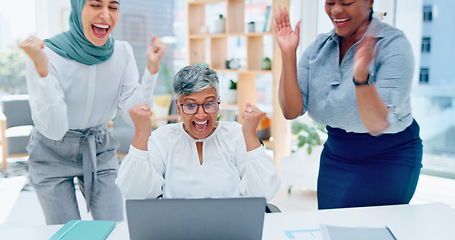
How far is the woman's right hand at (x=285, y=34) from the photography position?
1.73 metres

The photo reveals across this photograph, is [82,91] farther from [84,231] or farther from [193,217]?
[193,217]

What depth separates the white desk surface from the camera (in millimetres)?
1398

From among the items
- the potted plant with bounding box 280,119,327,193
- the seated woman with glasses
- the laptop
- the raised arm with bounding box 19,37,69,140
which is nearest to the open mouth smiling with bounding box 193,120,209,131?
the seated woman with glasses

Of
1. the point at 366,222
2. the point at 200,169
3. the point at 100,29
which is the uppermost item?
the point at 100,29

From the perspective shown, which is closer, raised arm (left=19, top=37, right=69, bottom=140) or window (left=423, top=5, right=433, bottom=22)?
raised arm (left=19, top=37, right=69, bottom=140)

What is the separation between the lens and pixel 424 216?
156cm

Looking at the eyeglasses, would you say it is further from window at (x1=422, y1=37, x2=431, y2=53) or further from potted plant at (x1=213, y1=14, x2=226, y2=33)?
window at (x1=422, y1=37, x2=431, y2=53)

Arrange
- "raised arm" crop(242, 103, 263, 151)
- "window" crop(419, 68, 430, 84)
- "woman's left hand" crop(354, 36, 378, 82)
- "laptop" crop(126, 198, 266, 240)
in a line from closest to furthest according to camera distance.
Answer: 1. "laptop" crop(126, 198, 266, 240)
2. "woman's left hand" crop(354, 36, 378, 82)
3. "raised arm" crop(242, 103, 263, 151)
4. "window" crop(419, 68, 430, 84)

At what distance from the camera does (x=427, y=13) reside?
3822mm

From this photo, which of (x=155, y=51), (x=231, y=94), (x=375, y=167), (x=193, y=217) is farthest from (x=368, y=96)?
(x=231, y=94)

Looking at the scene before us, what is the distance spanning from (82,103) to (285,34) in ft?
3.38

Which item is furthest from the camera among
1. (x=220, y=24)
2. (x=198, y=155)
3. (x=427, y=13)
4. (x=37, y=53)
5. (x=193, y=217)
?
(x=220, y=24)

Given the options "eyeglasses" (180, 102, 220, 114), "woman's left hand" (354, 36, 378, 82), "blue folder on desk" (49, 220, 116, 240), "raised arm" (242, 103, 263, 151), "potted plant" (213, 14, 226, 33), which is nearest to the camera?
"blue folder on desk" (49, 220, 116, 240)

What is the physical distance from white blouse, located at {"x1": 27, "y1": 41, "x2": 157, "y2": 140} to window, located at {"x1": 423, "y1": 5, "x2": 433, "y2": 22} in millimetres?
3021
